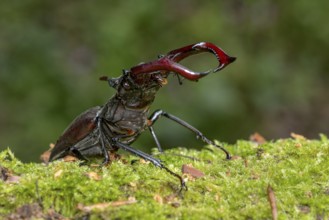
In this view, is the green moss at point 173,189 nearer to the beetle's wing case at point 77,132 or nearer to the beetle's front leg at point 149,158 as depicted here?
the beetle's front leg at point 149,158

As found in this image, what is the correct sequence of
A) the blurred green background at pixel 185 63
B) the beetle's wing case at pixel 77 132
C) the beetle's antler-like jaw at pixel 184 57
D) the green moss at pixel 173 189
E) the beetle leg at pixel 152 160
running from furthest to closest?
the blurred green background at pixel 185 63 < the beetle's wing case at pixel 77 132 < the beetle leg at pixel 152 160 < the beetle's antler-like jaw at pixel 184 57 < the green moss at pixel 173 189

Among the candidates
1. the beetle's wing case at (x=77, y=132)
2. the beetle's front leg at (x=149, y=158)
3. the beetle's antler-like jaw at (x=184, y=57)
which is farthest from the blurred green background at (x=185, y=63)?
the beetle's antler-like jaw at (x=184, y=57)

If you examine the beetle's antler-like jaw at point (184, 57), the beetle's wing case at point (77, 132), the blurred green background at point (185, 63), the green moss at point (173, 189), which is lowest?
the green moss at point (173, 189)

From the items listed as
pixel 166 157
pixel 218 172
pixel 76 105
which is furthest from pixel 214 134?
pixel 218 172

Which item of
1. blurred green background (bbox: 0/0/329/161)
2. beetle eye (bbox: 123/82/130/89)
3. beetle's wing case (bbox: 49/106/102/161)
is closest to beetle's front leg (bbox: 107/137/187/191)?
beetle's wing case (bbox: 49/106/102/161)

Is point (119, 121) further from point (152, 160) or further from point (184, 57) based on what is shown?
point (184, 57)

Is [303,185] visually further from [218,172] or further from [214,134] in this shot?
[214,134]

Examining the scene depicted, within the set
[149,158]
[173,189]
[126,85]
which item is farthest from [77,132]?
[173,189]
